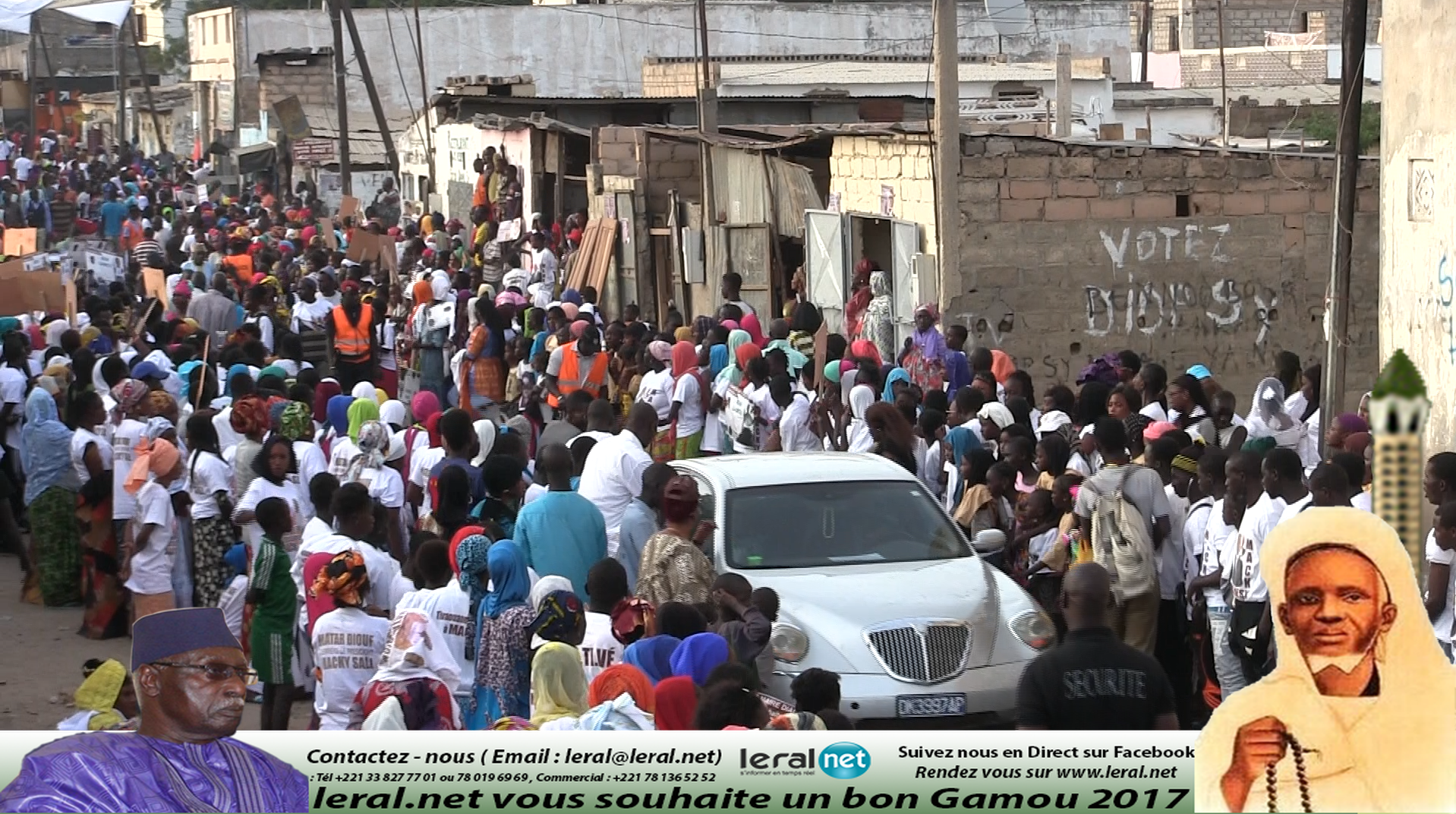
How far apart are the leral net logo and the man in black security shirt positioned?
130 centimetres

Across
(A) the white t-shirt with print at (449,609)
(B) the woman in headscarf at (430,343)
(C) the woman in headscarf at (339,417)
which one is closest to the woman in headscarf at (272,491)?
(C) the woman in headscarf at (339,417)

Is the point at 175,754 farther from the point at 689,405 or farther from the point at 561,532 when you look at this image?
the point at 689,405

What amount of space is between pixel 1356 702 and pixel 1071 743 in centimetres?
176

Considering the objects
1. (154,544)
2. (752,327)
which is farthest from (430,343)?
(154,544)

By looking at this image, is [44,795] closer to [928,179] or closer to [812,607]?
[812,607]

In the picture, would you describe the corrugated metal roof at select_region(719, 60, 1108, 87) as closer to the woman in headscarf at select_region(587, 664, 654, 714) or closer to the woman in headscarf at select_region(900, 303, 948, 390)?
the woman in headscarf at select_region(900, 303, 948, 390)

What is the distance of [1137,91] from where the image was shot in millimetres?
35344

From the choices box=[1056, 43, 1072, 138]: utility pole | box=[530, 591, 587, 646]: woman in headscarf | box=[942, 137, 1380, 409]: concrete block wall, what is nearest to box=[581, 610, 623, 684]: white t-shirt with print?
box=[530, 591, 587, 646]: woman in headscarf

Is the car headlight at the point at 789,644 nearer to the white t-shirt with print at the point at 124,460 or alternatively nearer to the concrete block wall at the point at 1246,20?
the white t-shirt with print at the point at 124,460

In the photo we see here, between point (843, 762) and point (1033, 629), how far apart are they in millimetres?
4430

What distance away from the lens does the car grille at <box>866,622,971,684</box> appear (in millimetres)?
8492

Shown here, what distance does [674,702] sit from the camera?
20.7ft

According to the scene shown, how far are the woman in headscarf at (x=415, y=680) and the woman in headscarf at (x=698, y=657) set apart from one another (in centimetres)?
84

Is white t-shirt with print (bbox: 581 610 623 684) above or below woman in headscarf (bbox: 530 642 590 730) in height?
below
